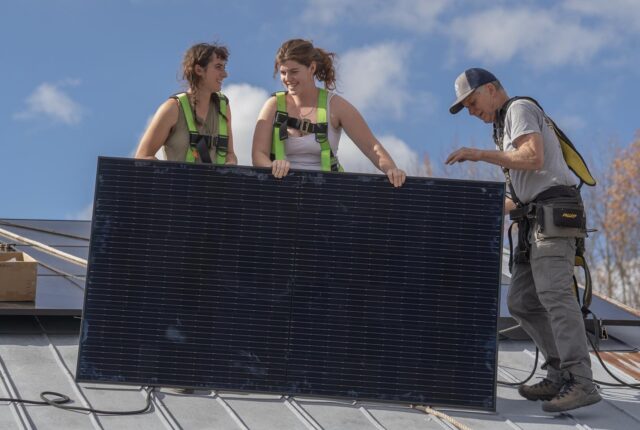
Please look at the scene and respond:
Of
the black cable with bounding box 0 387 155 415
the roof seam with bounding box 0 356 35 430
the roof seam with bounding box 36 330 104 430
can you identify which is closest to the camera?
the roof seam with bounding box 0 356 35 430

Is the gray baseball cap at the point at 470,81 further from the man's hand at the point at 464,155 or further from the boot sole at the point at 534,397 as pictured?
the boot sole at the point at 534,397

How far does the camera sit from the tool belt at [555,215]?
6.63 meters

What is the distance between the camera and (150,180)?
21.6 ft

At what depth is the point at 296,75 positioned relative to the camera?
268 inches

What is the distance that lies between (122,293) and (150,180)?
772 mm

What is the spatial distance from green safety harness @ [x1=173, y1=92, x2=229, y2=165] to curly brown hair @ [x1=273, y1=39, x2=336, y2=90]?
0.60 meters

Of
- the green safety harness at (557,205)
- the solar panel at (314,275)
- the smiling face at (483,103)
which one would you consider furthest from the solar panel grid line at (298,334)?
the smiling face at (483,103)

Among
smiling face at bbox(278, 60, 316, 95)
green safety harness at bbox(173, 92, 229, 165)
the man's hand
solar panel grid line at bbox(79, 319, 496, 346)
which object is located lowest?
solar panel grid line at bbox(79, 319, 496, 346)

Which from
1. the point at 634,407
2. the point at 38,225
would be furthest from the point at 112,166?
the point at 38,225

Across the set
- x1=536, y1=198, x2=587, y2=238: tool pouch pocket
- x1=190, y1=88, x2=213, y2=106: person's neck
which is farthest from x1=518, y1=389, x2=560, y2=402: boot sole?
x1=190, y1=88, x2=213, y2=106: person's neck

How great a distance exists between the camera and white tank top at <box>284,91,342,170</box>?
688 cm

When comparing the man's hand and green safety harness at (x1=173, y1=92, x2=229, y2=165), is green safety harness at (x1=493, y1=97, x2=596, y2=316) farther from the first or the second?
green safety harness at (x1=173, y1=92, x2=229, y2=165)

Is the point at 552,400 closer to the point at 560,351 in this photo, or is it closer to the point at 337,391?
the point at 560,351

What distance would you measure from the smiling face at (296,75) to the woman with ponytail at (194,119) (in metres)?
0.54
